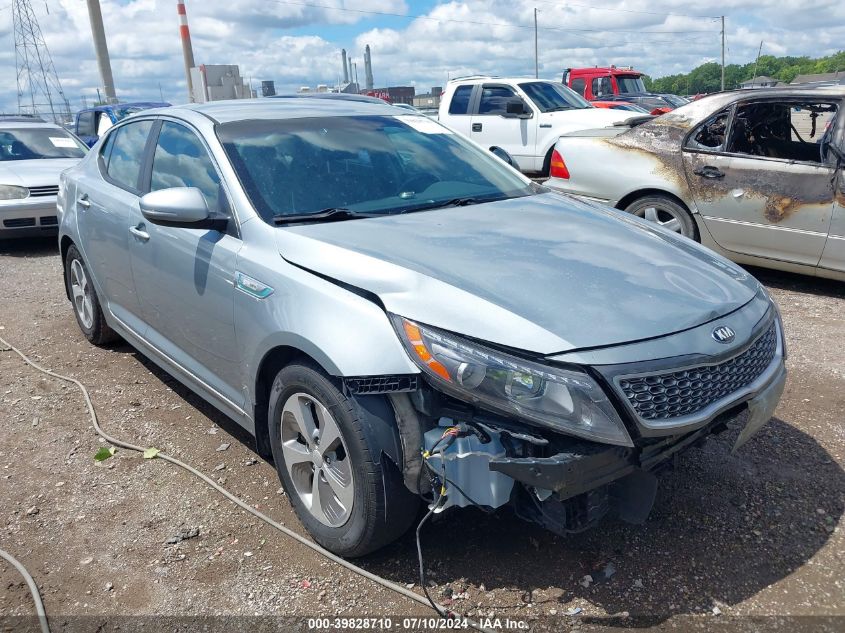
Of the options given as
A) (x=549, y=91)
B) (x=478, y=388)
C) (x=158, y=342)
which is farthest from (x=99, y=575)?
(x=549, y=91)

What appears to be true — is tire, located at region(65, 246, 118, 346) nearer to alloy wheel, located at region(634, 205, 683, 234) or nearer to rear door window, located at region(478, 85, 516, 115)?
alloy wheel, located at region(634, 205, 683, 234)

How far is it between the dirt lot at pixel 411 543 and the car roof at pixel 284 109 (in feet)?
5.49


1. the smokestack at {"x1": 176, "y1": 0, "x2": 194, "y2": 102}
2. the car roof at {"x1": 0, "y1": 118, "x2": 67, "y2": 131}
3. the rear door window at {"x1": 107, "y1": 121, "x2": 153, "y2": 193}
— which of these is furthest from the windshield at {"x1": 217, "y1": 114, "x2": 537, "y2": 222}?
the smokestack at {"x1": 176, "y1": 0, "x2": 194, "y2": 102}

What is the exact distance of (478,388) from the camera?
230 cm

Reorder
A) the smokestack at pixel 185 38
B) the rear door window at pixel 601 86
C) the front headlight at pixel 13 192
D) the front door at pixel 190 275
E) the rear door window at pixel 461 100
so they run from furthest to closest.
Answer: the smokestack at pixel 185 38 → the rear door window at pixel 601 86 → the rear door window at pixel 461 100 → the front headlight at pixel 13 192 → the front door at pixel 190 275

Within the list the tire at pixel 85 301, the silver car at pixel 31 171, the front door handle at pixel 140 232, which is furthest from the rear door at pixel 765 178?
the silver car at pixel 31 171

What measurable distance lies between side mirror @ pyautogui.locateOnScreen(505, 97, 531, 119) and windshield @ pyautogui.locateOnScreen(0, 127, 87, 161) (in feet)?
21.5

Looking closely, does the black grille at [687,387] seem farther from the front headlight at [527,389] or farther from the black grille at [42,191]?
the black grille at [42,191]

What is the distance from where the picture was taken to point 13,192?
8773 mm

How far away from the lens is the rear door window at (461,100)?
12.9m

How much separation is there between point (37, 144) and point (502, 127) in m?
7.14

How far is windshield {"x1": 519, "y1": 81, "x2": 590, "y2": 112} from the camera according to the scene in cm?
1222

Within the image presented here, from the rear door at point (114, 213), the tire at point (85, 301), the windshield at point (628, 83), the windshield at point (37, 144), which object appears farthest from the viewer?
the windshield at point (628, 83)

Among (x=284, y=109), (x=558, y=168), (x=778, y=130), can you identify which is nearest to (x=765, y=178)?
(x=778, y=130)
